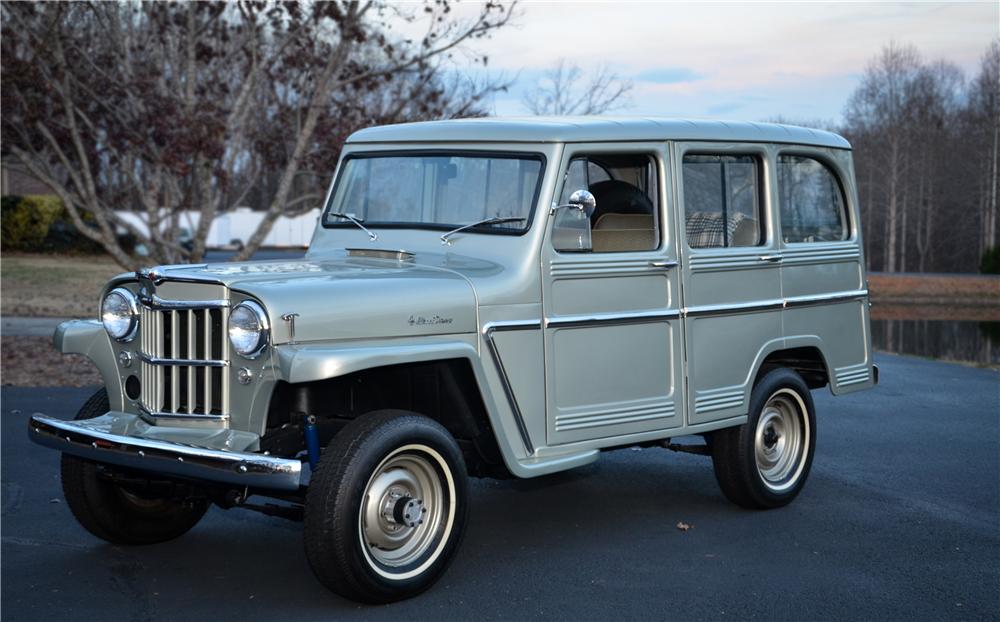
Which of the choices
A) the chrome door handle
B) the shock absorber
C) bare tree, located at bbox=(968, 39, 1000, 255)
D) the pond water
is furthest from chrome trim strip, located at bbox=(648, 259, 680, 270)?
bare tree, located at bbox=(968, 39, 1000, 255)

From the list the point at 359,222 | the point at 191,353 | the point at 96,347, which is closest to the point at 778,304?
the point at 359,222

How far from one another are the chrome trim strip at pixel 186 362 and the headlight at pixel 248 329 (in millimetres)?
165

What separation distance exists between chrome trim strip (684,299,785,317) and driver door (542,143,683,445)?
6.2 inches

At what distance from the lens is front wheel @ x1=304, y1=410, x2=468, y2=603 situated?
15.7 feet

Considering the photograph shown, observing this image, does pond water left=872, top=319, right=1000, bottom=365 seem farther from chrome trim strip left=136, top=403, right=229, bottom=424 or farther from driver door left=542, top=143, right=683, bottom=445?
chrome trim strip left=136, top=403, right=229, bottom=424

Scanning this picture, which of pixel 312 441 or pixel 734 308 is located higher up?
pixel 734 308

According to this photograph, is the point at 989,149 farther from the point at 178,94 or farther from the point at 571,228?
the point at 571,228

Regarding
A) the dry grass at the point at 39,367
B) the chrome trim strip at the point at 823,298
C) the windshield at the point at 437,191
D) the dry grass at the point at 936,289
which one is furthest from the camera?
the dry grass at the point at 936,289

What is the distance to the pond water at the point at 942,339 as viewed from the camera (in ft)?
62.4

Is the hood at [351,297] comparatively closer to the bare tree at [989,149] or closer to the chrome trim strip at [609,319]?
the chrome trim strip at [609,319]

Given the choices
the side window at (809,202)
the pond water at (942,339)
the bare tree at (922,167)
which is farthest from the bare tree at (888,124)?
the side window at (809,202)

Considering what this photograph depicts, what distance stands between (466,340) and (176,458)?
1421mm

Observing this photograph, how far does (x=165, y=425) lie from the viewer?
17.3ft

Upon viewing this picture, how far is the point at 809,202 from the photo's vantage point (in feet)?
24.6
